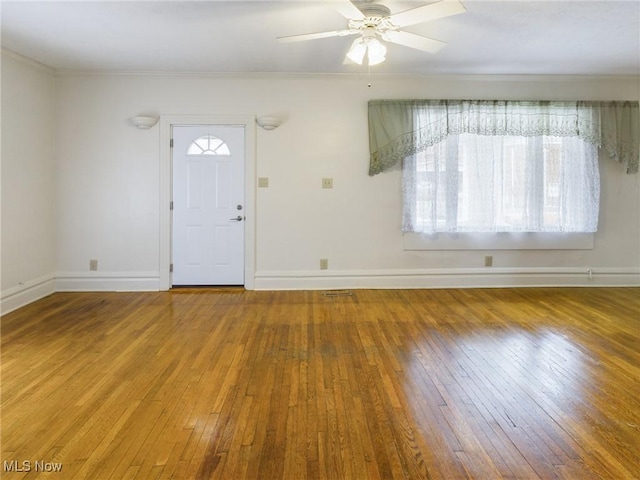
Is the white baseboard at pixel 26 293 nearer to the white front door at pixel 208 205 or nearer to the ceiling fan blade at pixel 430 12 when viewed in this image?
the white front door at pixel 208 205

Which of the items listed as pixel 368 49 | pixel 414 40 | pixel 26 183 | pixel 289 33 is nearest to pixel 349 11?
pixel 368 49

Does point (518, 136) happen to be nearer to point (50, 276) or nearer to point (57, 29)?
point (57, 29)

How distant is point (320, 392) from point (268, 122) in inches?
130

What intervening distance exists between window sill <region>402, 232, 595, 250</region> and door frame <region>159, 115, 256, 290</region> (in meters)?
1.84

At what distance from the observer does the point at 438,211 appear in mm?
5008

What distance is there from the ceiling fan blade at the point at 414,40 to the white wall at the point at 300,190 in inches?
73.3

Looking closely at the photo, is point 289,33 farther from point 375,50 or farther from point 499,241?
point 499,241

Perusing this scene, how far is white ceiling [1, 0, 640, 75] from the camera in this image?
309 centimetres

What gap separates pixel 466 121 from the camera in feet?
16.2

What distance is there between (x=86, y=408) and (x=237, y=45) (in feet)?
10.4

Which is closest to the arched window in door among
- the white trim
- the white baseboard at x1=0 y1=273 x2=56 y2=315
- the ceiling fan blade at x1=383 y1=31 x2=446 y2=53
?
the white trim

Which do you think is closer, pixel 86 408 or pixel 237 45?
pixel 86 408

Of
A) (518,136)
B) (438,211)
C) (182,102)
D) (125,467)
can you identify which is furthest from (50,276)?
(518,136)

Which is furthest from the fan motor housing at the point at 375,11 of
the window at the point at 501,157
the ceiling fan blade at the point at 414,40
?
the window at the point at 501,157
